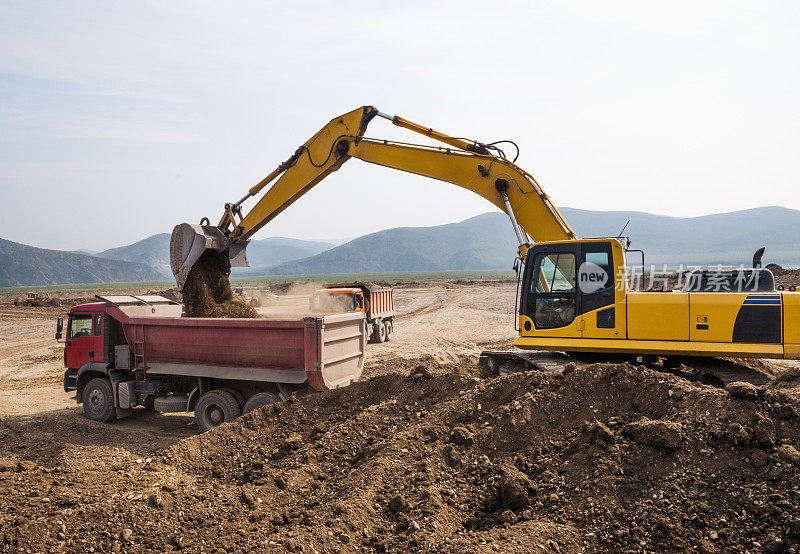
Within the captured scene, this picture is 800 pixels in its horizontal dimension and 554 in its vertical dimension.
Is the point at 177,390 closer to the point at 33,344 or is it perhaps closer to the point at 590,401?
the point at 590,401

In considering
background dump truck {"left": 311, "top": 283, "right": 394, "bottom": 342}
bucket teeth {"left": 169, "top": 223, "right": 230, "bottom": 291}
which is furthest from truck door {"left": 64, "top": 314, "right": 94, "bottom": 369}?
background dump truck {"left": 311, "top": 283, "right": 394, "bottom": 342}

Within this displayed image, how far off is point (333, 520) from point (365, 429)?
1.85m

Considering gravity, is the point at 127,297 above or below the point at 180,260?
below

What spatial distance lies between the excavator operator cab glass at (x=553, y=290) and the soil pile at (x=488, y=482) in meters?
1.40

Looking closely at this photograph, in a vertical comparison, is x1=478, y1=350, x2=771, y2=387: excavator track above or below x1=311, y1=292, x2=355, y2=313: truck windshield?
below

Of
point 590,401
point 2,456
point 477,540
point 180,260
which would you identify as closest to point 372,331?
point 180,260

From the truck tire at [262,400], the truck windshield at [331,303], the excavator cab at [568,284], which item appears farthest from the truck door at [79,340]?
the truck windshield at [331,303]

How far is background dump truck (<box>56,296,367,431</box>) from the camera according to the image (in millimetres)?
8203

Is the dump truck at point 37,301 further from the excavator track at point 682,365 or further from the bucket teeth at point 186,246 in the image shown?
the excavator track at point 682,365

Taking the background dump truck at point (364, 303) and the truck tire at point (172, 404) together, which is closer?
the truck tire at point (172, 404)

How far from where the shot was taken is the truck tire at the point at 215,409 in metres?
8.54

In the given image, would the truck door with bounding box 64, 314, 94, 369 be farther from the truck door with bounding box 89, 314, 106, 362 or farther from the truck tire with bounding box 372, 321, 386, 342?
the truck tire with bounding box 372, 321, 386, 342

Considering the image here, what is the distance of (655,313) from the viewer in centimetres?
717

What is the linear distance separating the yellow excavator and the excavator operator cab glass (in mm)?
14
